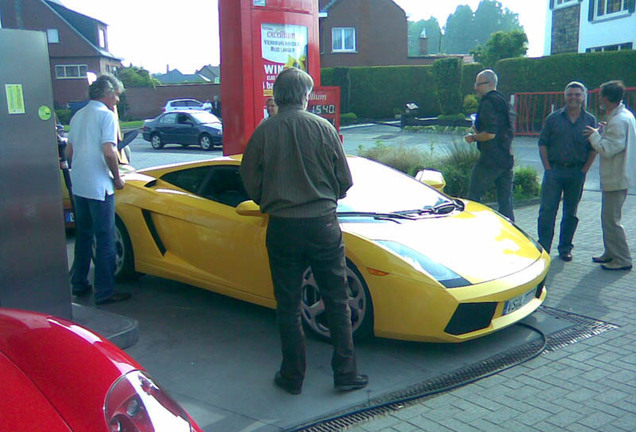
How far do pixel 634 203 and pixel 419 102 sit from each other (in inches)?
1116

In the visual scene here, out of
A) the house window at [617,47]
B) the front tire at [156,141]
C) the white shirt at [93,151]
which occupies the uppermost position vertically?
the house window at [617,47]

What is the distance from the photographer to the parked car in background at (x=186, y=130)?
25672mm

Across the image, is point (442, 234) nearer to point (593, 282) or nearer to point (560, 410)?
point (560, 410)

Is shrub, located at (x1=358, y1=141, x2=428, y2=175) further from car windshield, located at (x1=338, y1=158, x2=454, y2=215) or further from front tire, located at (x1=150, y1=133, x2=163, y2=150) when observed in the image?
front tire, located at (x1=150, y1=133, x2=163, y2=150)

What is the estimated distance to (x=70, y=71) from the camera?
59.8 m

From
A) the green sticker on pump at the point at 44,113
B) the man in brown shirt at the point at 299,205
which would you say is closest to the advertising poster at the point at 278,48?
the green sticker on pump at the point at 44,113

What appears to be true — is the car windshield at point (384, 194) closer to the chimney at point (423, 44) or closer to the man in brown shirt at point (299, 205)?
the man in brown shirt at point (299, 205)

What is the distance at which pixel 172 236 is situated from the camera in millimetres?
5781

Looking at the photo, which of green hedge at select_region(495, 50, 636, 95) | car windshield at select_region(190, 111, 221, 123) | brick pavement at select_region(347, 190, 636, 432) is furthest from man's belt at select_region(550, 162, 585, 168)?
car windshield at select_region(190, 111, 221, 123)

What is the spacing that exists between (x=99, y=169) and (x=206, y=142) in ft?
67.4

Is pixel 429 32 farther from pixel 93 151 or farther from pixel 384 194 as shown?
pixel 93 151

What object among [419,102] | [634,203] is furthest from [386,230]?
[419,102]

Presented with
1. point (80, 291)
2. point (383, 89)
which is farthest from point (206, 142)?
point (80, 291)

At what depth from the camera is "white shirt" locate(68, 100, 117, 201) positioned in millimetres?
5488
